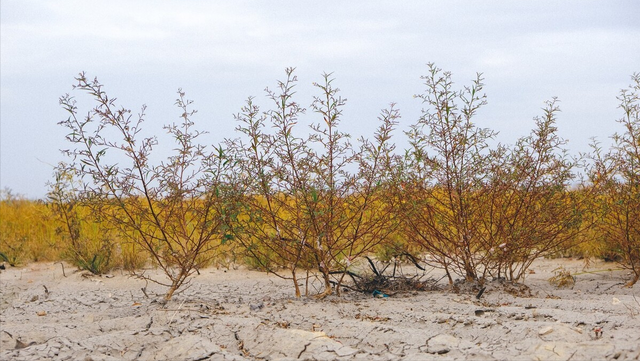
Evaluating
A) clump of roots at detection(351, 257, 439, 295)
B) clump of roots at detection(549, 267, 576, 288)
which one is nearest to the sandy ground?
clump of roots at detection(351, 257, 439, 295)

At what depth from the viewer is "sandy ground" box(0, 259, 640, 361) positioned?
12.0ft

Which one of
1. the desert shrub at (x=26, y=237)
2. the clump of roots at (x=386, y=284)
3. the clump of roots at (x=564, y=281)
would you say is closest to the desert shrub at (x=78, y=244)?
the desert shrub at (x=26, y=237)

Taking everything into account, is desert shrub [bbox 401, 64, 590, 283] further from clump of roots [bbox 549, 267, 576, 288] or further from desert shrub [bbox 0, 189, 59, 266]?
desert shrub [bbox 0, 189, 59, 266]

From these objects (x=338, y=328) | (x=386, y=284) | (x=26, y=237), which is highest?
(x=26, y=237)

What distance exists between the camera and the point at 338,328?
14.0 ft

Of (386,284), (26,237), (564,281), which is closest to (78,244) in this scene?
(26,237)

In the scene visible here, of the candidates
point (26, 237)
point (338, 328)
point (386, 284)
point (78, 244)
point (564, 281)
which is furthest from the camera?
point (26, 237)

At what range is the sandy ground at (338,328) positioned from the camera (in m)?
3.67

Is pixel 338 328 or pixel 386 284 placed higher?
pixel 386 284

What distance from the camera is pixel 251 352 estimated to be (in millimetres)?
3889

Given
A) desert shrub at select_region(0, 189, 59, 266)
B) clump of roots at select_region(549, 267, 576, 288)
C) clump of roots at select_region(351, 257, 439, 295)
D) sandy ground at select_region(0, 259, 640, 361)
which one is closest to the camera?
sandy ground at select_region(0, 259, 640, 361)

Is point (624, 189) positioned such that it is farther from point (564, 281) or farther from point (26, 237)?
point (26, 237)

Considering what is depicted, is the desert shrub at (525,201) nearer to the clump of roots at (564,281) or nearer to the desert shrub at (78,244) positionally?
the clump of roots at (564,281)

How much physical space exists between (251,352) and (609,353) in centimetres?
201
